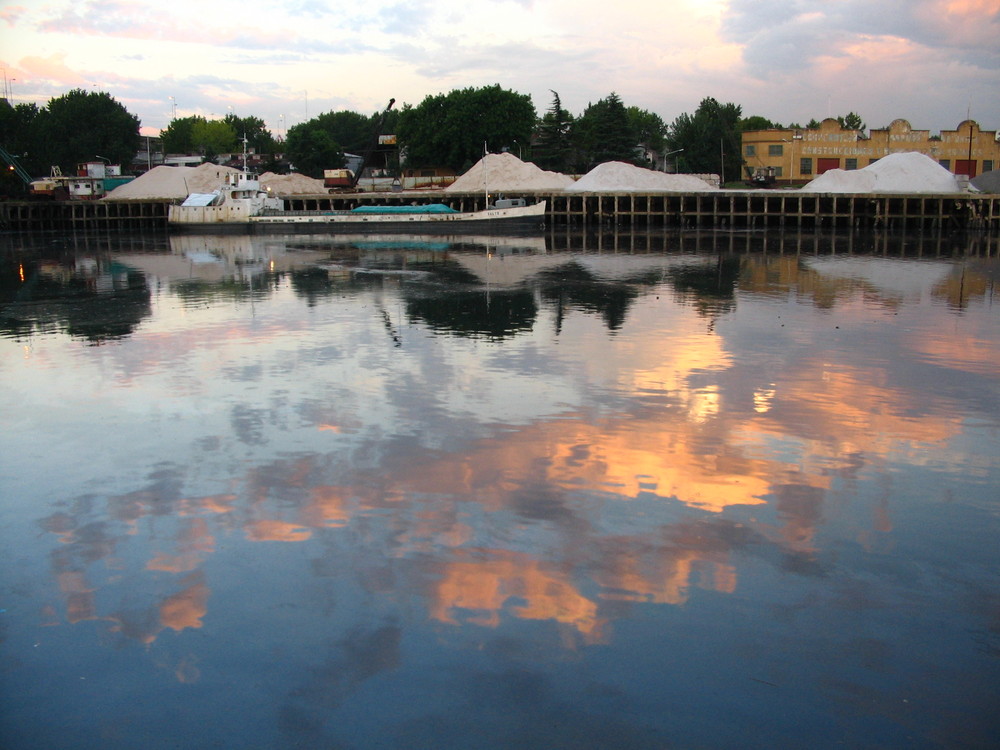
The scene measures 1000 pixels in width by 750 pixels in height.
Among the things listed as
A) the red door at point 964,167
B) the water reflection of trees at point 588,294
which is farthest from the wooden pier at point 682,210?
the water reflection of trees at point 588,294

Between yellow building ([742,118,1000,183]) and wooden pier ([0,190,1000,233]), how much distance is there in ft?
53.2

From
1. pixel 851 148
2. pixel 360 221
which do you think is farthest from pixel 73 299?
pixel 851 148

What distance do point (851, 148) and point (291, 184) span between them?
58.3 metres

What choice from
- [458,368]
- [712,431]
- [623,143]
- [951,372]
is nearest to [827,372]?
[951,372]

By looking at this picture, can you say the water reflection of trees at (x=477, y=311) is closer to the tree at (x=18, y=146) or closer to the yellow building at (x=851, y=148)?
the yellow building at (x=851, y=148)

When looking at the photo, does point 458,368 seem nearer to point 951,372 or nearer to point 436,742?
point 951,372

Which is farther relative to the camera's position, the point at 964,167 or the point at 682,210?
the point at 964,167

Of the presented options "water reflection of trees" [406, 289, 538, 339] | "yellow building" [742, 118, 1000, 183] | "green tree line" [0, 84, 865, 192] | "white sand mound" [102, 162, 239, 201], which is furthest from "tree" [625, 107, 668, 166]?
"water reflection of trees" [406, 289, 538, 339]

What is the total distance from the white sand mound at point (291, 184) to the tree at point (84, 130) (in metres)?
29.6

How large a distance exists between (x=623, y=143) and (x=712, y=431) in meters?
85.1

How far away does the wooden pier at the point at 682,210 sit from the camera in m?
60.8

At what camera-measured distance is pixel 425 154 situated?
95.4 metres

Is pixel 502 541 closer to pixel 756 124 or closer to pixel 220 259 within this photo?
pixel 220 259

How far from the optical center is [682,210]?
64750mm
